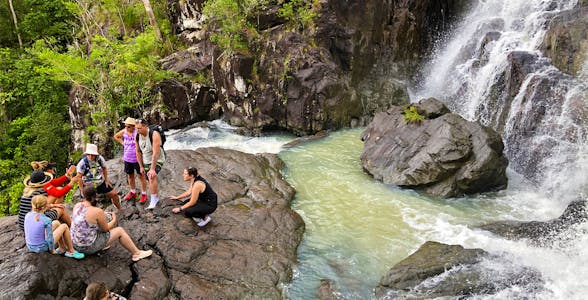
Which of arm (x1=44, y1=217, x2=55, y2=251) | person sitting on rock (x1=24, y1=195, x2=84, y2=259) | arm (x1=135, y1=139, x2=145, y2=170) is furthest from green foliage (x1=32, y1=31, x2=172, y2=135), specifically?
arm (x1=44, y1=217, x2=55, y2=251)

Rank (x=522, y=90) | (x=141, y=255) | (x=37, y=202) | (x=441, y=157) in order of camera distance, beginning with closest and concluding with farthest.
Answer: (x=37, y=202) < (x=141, y=255) < (x=441, y=157) < (x=522, y=90)

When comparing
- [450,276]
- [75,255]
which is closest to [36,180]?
[75,255]

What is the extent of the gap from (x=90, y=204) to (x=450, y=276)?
693 centimetres

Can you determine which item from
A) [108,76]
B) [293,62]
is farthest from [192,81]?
[293,62]

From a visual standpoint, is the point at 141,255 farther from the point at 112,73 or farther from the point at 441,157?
the point at 112,73

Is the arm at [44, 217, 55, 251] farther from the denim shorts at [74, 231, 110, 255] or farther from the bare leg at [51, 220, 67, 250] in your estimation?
the denim shorts at [74, 231, 110, 255]

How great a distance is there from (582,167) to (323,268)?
8.86 m

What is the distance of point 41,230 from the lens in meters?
5.79

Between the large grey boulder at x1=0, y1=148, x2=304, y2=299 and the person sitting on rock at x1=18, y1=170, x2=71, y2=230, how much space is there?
48cm

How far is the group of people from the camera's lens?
5895mm

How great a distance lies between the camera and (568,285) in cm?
702

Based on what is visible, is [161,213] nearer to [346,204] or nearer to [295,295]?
[295,295]

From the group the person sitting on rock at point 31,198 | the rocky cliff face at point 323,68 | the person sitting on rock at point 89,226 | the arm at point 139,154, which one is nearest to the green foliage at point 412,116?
the rocky cliff face at point 323,68

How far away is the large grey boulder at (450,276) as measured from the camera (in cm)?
700
